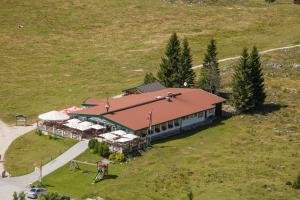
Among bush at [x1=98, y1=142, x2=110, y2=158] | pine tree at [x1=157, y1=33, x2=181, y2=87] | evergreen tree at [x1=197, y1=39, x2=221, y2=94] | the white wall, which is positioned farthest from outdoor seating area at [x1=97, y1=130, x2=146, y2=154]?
pine tree at [x1=157, y1=33, x2=181, y2=87]

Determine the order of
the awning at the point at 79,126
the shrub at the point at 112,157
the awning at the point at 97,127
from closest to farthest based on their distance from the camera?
the shrub at the point at 112,157 < the awning at the point at 79,126 < the awning at the point at 97,127

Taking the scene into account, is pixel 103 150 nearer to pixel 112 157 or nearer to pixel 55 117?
pixel 112 157

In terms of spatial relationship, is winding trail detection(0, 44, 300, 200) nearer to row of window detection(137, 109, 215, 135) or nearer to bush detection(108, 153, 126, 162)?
bush detection(108, 153, 126, 162)

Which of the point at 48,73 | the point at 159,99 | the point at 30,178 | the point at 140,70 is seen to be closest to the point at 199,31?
the point at 140,70

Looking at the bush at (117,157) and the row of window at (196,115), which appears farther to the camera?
the row of window at (196,115)

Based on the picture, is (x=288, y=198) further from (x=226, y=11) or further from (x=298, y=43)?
(x=226, y=11)

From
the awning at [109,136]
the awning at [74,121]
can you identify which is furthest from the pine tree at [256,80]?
the awning at [74,121]

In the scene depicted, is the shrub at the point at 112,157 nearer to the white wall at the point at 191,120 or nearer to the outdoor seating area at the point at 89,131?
the outdoor seating area at the point at 89,131
